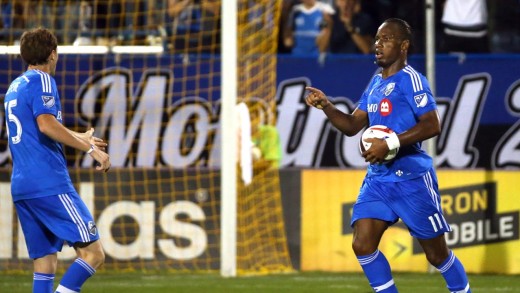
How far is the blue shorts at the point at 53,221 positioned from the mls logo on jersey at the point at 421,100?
2132mm

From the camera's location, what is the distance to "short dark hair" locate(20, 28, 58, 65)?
7289mm

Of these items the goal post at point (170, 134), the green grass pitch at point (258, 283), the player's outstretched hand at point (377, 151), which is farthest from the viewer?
the goal post at point (170, 134)

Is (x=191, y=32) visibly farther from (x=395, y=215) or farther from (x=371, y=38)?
(x=395, y=215)

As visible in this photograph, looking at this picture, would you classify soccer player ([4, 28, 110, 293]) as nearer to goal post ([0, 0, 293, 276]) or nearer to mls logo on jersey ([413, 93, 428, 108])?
mls logo on jersey ([413, 93, 428, 108])

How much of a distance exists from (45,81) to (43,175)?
1.87 feet

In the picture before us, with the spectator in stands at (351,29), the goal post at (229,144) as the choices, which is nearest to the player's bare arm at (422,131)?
the goal post at (229,144)

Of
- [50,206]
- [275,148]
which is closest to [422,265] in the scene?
[275,148]

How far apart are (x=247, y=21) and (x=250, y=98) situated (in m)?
0.84

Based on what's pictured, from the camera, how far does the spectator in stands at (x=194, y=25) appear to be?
1417cm

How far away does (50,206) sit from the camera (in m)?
7.22

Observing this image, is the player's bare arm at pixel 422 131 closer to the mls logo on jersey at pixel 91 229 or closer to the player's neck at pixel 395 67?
the player's neck at pixel 395 67

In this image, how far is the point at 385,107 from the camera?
733 centimetres

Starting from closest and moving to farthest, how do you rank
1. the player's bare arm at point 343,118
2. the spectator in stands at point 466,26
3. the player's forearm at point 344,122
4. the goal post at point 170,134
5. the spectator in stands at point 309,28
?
the player's bare arm at point 343,118
the player's forearm at point 344,122
the goal post at point 170,134
the spectator in stands at point 466,26
the spectator in stands at point 309,28

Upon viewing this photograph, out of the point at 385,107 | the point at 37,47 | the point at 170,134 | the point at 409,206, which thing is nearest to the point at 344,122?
the point at 385,107
